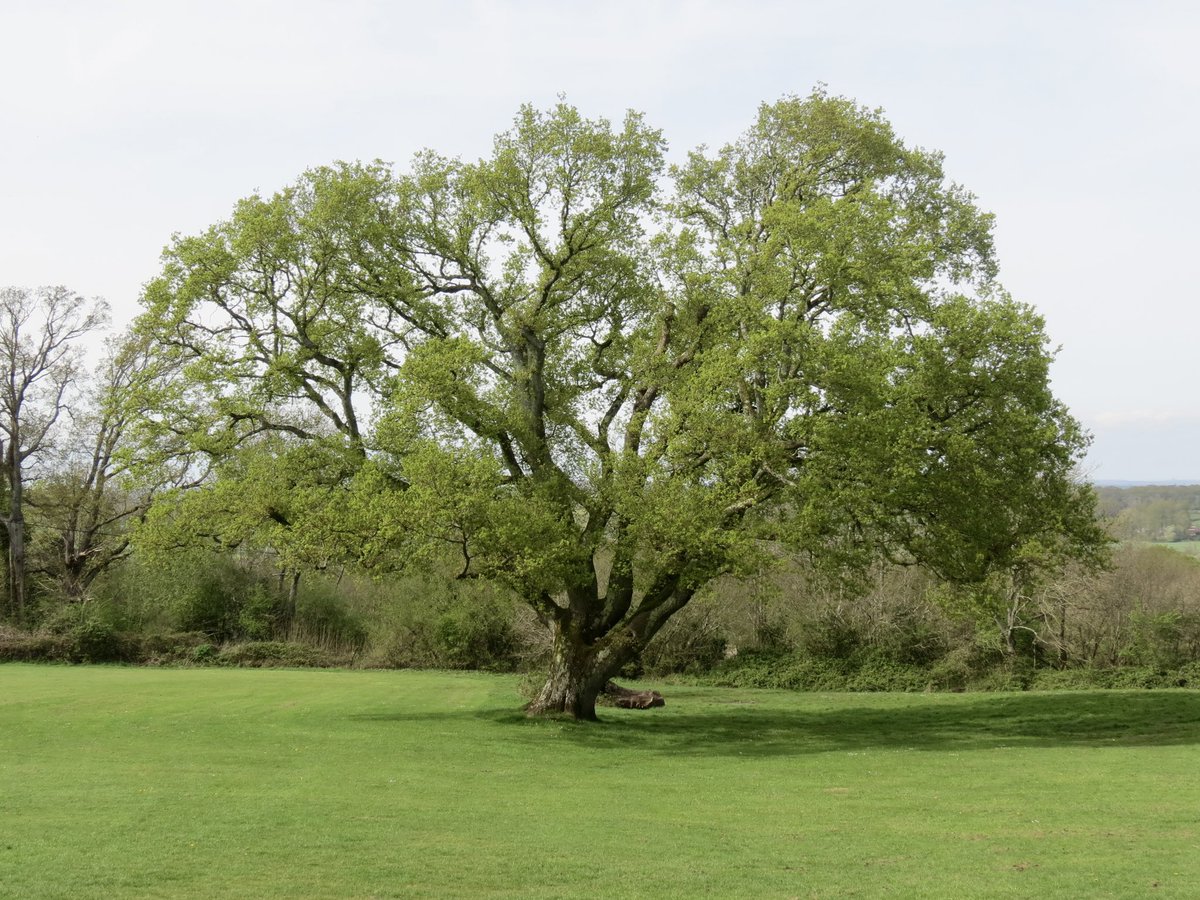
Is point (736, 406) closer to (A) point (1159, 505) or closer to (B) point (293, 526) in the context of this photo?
(B) point (293, 526)

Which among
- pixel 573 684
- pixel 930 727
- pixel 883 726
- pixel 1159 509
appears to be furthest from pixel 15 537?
pixel 1159 509

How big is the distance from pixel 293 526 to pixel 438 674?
21698 millimetres

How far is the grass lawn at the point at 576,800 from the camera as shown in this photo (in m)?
9.71

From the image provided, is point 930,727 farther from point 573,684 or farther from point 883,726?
point 573,684

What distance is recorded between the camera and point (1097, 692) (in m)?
32.7

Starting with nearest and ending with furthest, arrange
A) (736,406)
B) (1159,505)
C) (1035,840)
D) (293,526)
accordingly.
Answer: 1. (1035,840)
2. (293,526)
3. (736,406)
4. (1159,505)

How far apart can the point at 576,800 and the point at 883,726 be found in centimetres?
1421

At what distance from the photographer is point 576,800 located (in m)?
15.0

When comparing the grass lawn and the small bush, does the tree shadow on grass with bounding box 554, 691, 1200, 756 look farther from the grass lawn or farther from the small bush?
the small bush

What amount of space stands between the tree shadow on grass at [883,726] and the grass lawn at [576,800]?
0.16 meters

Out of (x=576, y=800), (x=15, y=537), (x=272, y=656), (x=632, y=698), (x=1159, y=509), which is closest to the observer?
(x=576, y=800)

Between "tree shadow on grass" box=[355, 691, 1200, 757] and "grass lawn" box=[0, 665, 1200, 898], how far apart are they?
6.5 inches

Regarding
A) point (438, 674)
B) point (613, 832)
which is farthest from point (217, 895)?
point (438, 674)

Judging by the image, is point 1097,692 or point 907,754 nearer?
point 907,754
